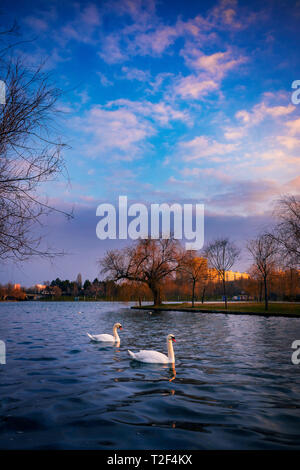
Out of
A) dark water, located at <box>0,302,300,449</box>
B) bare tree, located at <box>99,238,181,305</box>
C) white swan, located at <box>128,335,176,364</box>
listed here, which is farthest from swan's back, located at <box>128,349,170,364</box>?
bare tree, located at <box>99,238,181,305</box>

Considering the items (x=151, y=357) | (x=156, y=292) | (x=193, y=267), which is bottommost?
(x=156, y=292)

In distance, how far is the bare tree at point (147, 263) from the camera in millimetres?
46719

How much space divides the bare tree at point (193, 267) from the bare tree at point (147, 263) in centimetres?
110

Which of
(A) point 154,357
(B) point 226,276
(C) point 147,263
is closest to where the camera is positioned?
(A) point 154,357

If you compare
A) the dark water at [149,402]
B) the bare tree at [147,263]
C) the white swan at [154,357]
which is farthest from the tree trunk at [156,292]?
the white swan at [154,357]

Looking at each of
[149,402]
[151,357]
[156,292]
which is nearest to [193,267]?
[156,292]

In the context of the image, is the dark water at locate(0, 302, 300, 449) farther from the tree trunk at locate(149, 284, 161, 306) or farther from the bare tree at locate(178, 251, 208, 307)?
the bare tree at locate(178, 251, 208, 307)

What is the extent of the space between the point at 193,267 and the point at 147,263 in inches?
273

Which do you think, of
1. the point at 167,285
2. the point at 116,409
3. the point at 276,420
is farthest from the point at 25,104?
the point at 167,285

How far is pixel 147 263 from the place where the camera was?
47562mm

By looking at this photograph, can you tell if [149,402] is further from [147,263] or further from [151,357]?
[147,263]

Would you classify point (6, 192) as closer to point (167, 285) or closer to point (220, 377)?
point (220, 377)

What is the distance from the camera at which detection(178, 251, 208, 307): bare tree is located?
158 feet
